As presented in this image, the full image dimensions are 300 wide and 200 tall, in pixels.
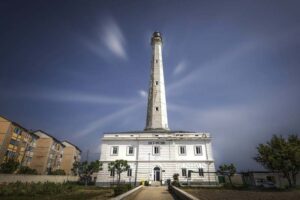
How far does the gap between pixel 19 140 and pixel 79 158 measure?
32.3 m

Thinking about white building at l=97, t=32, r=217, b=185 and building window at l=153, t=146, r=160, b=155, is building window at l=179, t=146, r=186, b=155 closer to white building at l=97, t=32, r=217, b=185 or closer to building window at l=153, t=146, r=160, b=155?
white building at l=97, t=32, r=217, b=185

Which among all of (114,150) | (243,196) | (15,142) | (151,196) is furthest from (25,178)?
(243,196)

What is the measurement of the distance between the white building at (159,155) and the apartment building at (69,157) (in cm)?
3716

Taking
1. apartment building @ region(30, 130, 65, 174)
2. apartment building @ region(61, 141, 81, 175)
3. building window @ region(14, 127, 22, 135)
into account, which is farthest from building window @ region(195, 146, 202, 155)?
apartment building @ region(61, 141, 81, 175)

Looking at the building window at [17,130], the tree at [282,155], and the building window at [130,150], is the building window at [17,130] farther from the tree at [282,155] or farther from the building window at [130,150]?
the tree at [282,155]

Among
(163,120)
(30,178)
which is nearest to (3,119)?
(30,178)

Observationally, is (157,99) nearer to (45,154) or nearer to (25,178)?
(25,178)

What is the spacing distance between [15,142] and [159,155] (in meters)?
34.2

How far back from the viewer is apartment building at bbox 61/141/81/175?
206 feet

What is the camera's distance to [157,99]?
41.2 meters

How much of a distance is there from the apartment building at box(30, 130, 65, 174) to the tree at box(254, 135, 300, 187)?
51793mm

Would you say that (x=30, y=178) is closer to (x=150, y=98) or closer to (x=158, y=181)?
(x=158, y=181)

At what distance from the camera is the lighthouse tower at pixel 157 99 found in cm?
3888

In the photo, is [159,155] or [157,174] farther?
[159,155]
